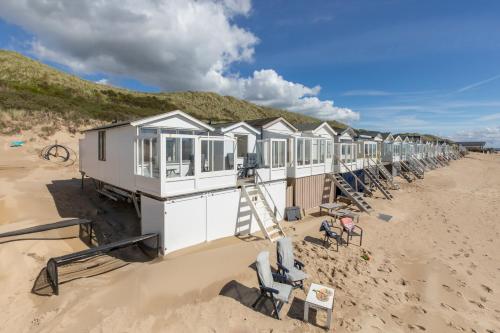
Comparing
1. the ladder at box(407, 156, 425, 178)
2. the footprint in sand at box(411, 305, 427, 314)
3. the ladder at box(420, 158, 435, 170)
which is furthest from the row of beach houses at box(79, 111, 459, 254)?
the ladder at box(420, 158, 435, 170)

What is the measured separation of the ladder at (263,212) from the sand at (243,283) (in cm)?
69

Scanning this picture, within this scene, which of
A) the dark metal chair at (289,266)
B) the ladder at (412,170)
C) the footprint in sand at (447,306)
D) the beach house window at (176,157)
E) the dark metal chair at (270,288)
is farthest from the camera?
the ladder at (412,170)

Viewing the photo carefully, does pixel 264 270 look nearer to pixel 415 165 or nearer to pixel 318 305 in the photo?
pixel 318 305

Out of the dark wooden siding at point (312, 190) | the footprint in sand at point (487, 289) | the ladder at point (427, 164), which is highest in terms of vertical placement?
the ladder at point (427, 164)

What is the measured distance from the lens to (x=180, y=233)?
9.16 m

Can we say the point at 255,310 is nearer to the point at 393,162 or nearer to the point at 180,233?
the point at 180,233

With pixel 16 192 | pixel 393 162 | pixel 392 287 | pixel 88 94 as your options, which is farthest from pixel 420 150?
pixel 88 94

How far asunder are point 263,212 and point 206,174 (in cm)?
360

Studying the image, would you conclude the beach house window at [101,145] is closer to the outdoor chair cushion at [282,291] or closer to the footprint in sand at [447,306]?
the outdoor chair cushion at [282,291]

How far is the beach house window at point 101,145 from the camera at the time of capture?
43.4ft

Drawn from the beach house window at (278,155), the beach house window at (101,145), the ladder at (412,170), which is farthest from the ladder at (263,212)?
the ladder at (412,170)

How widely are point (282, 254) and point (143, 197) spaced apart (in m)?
5.79

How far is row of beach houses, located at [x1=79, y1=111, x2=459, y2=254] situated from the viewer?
919 cm

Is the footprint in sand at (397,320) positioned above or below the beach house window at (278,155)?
below
